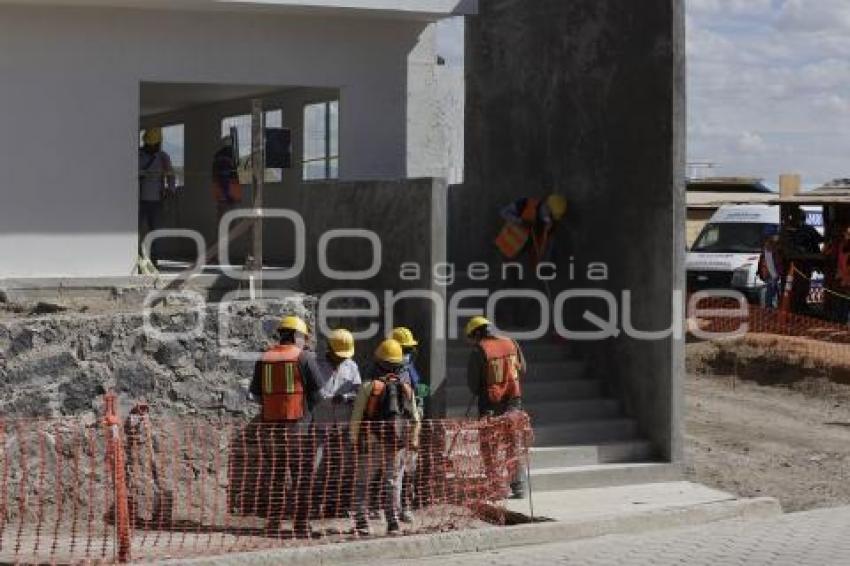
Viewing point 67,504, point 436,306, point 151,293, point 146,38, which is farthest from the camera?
point 146,38

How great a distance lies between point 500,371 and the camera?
1234cm

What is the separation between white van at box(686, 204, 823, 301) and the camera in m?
26.0

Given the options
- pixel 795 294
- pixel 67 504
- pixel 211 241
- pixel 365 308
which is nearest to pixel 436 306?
pixel 365 308

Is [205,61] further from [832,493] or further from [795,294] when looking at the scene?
[795,294]

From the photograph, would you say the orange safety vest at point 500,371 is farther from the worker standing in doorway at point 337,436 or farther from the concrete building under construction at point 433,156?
the worker standing in doorway at point 337,436

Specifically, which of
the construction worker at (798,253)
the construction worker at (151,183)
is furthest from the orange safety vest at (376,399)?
the construction worker at (798,253)

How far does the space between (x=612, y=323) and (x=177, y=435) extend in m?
4.81

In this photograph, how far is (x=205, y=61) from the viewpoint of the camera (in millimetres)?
15289

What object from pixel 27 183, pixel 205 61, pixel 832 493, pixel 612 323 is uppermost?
pixel 205 61

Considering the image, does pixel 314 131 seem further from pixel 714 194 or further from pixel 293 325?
pixel 714 194

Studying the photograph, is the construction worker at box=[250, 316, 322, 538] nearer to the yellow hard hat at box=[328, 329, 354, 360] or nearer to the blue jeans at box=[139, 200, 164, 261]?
the yellow hard hat at box=[328, 329, 354, 360]

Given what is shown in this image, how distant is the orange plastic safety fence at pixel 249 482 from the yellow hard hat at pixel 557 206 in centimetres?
345

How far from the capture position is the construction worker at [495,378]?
40.4 ft

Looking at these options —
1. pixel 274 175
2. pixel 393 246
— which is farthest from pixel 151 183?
pixel 393 246
